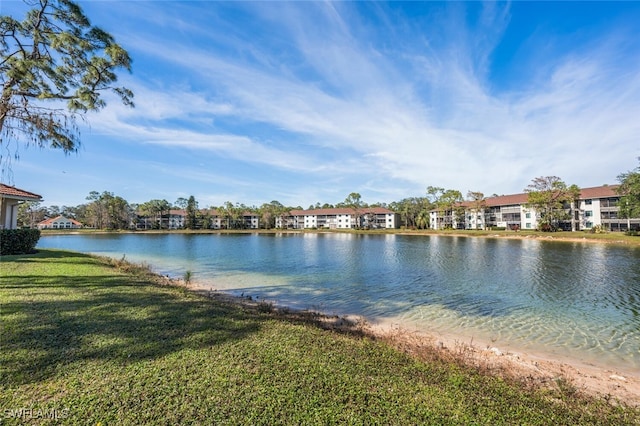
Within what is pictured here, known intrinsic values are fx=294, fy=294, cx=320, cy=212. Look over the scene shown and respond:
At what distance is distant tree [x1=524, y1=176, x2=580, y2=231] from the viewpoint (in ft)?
179

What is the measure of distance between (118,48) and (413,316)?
13.3m

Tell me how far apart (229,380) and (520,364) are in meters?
6.36

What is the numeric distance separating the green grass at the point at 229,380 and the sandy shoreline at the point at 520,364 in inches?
27.6

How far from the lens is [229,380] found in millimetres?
4082

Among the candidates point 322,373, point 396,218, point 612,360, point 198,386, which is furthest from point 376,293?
point 396,218

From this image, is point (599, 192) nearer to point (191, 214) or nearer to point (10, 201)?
point (10, 201)

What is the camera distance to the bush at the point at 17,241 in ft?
50.7

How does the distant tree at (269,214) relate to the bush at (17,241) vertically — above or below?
above

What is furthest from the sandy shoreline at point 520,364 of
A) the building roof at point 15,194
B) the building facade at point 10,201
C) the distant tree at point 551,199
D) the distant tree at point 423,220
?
the distant tree at point 423,220

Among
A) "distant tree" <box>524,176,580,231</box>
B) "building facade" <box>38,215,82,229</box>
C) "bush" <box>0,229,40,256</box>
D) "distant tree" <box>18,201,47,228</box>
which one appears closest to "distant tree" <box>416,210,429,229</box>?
"distant tree" <box>524,176,580,231</box>

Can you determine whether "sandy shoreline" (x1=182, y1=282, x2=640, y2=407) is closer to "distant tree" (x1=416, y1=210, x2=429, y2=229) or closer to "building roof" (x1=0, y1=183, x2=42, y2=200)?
"building roof" (x1=0, y1=183, x2=42, y2=200)

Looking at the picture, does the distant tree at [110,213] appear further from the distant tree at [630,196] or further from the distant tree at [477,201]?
the distant tree at [630,196]

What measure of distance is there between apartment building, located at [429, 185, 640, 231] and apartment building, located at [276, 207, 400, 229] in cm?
1543

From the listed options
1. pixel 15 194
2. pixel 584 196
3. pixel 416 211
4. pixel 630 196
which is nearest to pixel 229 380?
pixel 15 194
